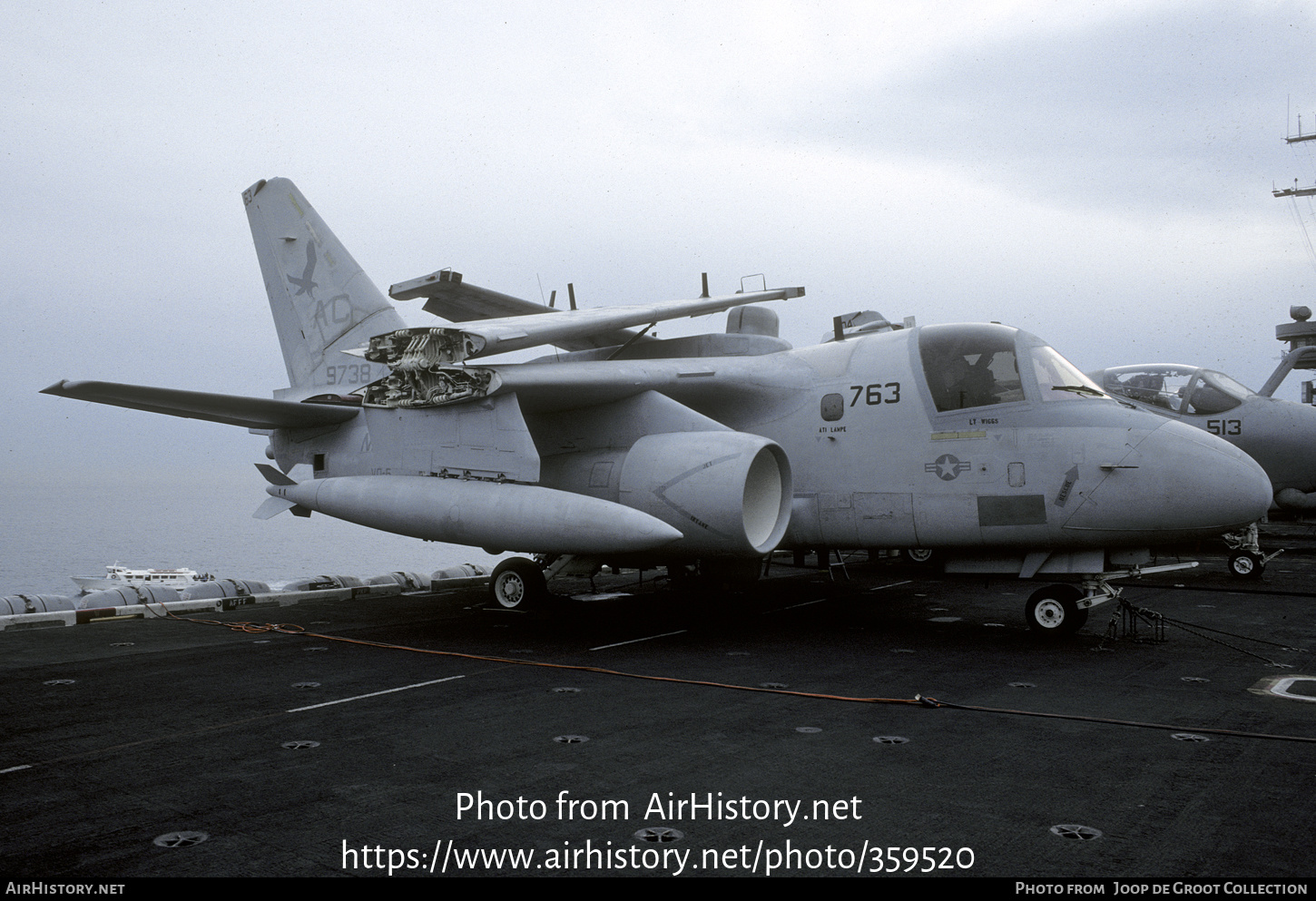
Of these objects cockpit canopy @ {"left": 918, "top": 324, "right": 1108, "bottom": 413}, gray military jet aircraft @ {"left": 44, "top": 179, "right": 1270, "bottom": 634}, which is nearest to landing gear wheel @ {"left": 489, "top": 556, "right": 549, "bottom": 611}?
gray military jet aircraft @ {"left": 44, "top": 179, "right": 1270, "bottom": 634}

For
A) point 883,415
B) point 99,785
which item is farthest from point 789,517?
point 99,785

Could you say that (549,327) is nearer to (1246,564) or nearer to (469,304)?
(469,304)

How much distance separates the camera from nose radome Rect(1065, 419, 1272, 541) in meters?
8.10

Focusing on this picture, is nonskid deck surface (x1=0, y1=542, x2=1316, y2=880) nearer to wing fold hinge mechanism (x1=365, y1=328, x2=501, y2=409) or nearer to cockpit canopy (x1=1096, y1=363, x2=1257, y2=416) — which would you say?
wing fold hinge mechanism (x1=365, y1=328, x2=501, y2=409)

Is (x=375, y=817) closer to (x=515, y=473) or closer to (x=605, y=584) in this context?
(x=515, y=473)

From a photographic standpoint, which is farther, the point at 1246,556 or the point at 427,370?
the point at 1246,556

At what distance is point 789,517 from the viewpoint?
31.5 feet

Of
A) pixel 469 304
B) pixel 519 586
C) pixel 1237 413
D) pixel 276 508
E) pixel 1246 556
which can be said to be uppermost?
pixel 469 304

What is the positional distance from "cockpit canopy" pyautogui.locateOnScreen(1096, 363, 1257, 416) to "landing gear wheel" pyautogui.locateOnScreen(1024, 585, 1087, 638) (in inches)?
315

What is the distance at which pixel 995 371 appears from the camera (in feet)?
29.6

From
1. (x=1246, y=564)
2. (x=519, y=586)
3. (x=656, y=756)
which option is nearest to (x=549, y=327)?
(x=519, y=586)

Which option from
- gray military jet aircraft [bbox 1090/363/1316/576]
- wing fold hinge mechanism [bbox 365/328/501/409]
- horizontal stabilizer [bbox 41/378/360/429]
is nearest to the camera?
wing fold hinge mechanism [bbox 365/328/501/409]

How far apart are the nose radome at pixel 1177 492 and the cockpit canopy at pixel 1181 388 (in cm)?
794

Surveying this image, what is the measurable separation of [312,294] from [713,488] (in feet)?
27.5
